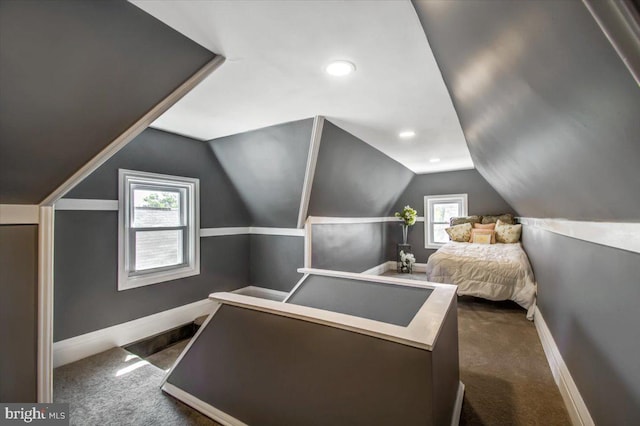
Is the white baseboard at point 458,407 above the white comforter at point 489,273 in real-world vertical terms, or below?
below

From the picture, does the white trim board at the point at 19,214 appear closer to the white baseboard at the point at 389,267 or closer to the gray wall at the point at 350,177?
the gray wall at the point at 350,177

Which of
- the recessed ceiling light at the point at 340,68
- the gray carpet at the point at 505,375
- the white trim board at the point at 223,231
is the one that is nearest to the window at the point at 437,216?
the gray carpet at the point at 505,375

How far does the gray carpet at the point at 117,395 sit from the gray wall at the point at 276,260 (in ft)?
6.57

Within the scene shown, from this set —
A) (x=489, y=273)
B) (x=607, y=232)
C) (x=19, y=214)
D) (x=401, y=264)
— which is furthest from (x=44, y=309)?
(x=401, y=264)

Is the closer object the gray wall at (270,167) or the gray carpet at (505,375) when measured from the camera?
the gray carpet at (505,375)

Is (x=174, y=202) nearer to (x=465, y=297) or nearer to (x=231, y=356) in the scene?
(x=231, y=356)

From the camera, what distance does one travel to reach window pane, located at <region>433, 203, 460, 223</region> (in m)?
6.00

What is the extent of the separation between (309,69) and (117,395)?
2695 mm

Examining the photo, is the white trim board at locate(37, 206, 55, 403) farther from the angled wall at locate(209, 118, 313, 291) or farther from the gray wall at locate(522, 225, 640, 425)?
the gray wall at locate(522, 225, 640, 425)

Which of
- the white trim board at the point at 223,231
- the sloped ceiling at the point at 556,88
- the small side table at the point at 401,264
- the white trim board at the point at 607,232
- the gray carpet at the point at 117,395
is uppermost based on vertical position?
the sloped ceiling at the point at 556,88

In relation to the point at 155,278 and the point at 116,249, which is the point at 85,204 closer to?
the point at 116,249

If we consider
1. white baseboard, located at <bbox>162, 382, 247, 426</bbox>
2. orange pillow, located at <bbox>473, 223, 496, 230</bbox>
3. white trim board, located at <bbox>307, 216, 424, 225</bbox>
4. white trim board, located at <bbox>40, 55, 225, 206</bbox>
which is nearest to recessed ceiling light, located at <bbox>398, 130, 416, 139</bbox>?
white trim board, located at <bbox>307, 216, 424, 225</bbox>

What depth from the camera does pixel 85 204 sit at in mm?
2545

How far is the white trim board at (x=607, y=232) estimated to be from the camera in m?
1.07
